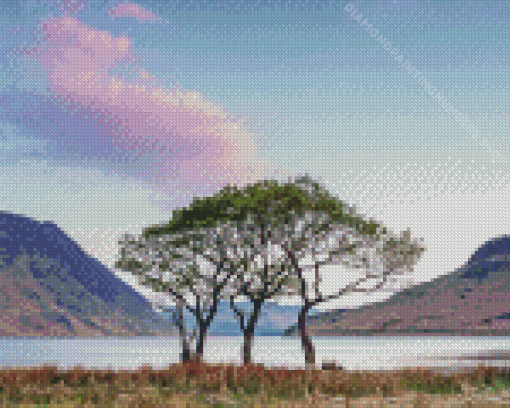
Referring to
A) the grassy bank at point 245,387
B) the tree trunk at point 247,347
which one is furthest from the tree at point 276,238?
the grassy bank at point 245,387

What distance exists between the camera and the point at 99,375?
27.6 m

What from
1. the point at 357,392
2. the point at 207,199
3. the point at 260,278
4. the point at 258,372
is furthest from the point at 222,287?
the point at 357,392

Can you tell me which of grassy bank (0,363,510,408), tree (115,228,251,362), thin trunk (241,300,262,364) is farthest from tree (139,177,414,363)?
grassy bank (0,363,510,408)

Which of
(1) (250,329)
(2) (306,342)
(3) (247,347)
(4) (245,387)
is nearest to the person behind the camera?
(4) (245,387)

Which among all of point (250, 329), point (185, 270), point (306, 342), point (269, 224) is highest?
point (269, 224)

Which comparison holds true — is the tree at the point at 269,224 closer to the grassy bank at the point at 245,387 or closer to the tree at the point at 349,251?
the tree at the point at 349,251

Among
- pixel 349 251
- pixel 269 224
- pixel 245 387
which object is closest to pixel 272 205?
pixel 269 224

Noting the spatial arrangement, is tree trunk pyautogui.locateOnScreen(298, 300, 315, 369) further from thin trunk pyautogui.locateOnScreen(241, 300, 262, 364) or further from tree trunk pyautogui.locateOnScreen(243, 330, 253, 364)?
tree trunk pyautogui.locateOnScreen(243, 330, 253, 364)

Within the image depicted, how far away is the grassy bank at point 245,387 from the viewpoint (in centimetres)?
2072

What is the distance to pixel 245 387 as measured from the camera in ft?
84.0

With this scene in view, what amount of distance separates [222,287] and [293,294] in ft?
18.1

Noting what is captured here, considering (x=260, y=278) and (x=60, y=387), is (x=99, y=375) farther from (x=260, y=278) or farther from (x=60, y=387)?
(x=260, y=278)

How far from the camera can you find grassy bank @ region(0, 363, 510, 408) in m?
20.7

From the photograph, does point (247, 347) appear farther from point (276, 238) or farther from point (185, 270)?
point (185, 270)
